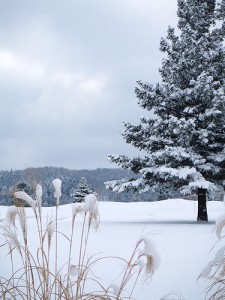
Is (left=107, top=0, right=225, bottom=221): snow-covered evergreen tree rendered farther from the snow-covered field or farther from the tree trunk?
the snow-covered field

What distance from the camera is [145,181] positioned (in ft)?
45.2

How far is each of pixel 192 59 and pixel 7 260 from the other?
10114 mm

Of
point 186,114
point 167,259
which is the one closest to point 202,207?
point 186,114

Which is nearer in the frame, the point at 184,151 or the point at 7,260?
the point at 7,260

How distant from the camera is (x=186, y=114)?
14.2 meters

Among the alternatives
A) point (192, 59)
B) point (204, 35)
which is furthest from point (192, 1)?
point (192, 59)

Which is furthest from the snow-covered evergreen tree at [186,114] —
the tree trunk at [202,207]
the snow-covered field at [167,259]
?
the snow-covered field at [167,259]

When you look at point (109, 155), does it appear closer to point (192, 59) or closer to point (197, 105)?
point (197, 105)

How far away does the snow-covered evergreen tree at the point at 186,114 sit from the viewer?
13.1m

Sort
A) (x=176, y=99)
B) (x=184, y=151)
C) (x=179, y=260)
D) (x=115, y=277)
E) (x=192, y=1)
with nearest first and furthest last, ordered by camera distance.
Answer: (x=115, y=277) → (x=179, y=260) → (x=184, y=151) → (x=176, y=99) → (x=192, y=1)

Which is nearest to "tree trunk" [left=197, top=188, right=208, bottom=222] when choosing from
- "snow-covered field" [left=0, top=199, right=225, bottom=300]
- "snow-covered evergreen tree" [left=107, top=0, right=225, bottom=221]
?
"snow-covered evergreen tree" [left=107, top=0, right=225, bottom=221]

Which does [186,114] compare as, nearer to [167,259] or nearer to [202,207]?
[202,207]

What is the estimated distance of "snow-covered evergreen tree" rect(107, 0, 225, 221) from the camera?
43.0 ft

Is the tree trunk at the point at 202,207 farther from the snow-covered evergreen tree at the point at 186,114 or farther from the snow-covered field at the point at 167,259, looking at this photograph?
the snow-covered field at the point at 167,259
